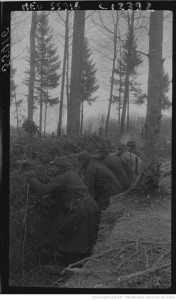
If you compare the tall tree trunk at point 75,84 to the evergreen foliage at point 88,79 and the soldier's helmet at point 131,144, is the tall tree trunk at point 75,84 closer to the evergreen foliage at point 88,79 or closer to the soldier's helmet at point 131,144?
the evergreen foliage at point 88,79

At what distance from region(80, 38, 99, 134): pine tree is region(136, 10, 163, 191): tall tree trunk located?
1120mm

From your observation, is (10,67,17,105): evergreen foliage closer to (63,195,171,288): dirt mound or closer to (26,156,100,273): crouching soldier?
(26,156,100,273): crouching soldier

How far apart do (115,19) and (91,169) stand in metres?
2.90

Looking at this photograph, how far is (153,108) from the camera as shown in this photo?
668 centimetres

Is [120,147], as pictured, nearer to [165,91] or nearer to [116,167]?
[116,167]

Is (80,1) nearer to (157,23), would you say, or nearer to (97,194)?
(157,23)

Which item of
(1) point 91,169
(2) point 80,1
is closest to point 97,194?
(1) point 91,169

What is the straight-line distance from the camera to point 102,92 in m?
7.05

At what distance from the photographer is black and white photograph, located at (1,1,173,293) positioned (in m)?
5.02

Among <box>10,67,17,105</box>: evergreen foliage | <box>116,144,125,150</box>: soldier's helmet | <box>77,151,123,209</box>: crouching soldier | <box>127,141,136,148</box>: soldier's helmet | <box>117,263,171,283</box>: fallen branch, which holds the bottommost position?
<box>117,263,171,283</box>: fallen branch

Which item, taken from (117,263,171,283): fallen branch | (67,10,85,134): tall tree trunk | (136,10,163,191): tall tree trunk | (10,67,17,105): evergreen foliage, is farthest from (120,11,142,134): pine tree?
(117,263,171,283): fallen branch

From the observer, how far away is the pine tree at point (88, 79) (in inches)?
291

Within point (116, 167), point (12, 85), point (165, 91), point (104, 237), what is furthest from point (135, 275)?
point (116, 167)

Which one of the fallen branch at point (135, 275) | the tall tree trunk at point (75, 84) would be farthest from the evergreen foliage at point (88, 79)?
the fallen branch at point (135, 275)
